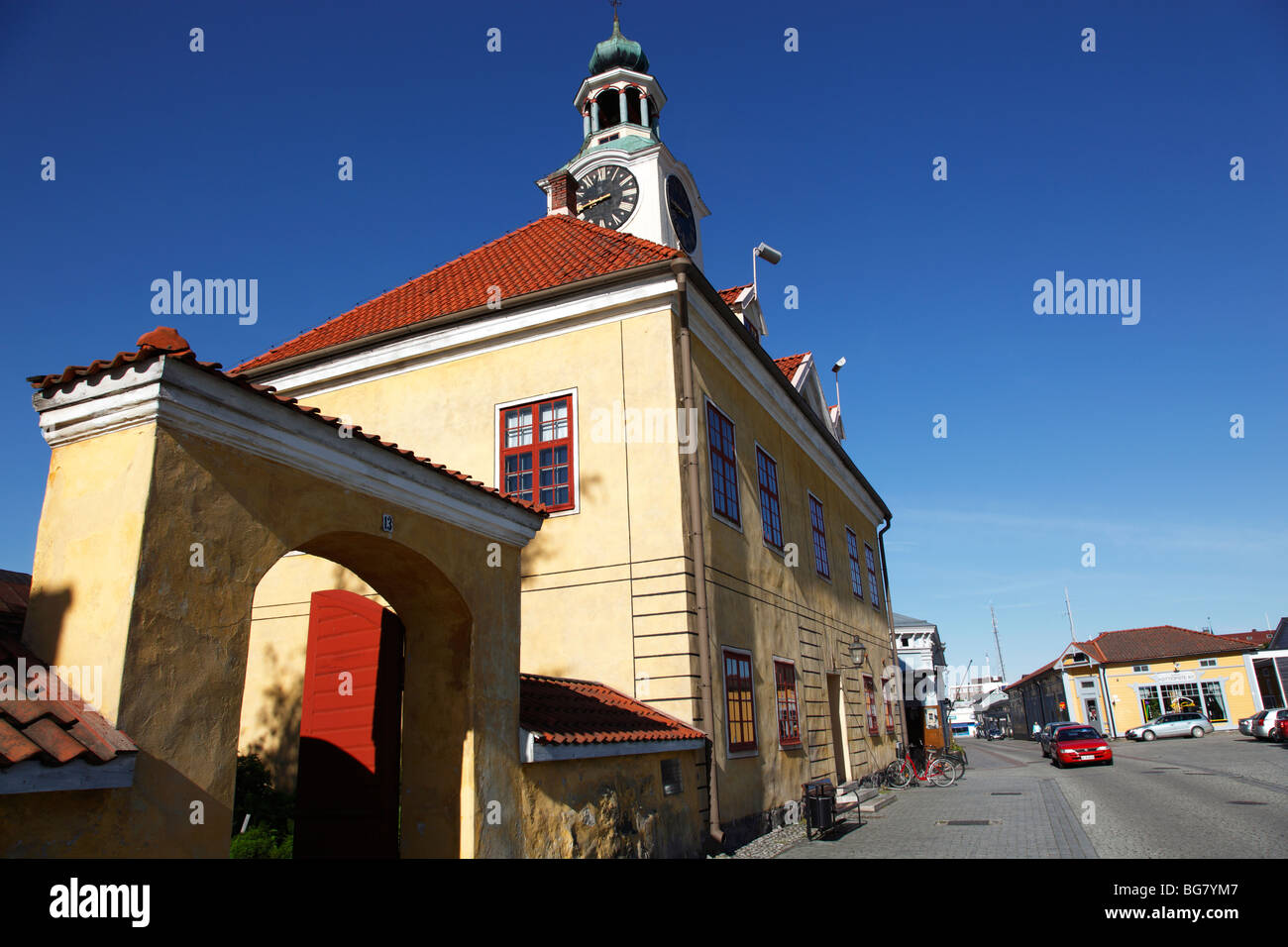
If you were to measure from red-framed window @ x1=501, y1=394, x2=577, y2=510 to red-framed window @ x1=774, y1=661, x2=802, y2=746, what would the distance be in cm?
523

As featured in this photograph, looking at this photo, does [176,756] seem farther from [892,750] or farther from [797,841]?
[892,750]

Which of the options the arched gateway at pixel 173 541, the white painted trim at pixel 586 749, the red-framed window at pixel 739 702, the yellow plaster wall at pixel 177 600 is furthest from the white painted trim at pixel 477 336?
the yellow plaster wall at pixel 177 600

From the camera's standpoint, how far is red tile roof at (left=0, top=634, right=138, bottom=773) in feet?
12.2

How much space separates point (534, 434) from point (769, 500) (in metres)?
5.32

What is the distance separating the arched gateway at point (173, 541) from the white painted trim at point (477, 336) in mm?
6553

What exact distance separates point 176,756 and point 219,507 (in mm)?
1467

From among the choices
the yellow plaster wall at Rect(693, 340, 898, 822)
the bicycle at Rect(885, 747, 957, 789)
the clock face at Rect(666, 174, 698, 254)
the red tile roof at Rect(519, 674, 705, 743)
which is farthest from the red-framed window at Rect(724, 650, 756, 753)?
the clock face at Rect(666, 174, 698, 254)

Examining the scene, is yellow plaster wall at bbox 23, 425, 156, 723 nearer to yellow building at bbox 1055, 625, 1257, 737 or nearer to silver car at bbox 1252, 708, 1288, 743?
silver car at bbox 1252, 708, 1288, 743

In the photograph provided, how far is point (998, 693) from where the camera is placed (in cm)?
9688

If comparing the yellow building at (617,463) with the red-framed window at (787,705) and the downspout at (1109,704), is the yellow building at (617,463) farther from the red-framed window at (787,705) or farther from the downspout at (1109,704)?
the downspout at (1109,704)

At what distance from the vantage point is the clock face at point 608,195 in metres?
20.0

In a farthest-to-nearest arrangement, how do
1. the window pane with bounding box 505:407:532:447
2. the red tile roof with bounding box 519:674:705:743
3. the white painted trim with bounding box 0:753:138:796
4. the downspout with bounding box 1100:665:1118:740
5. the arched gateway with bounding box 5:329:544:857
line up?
the downspout with bounding box 1100:665:1118:740 < the window pane with bounding box 505:407:532:447 < the red tile roof with bounding box 519:674:705:743 < the arched gateway with bounding box 5:329:544:857 < the white painted trim with bounding box 0:753:138:796

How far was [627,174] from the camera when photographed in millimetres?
20078
